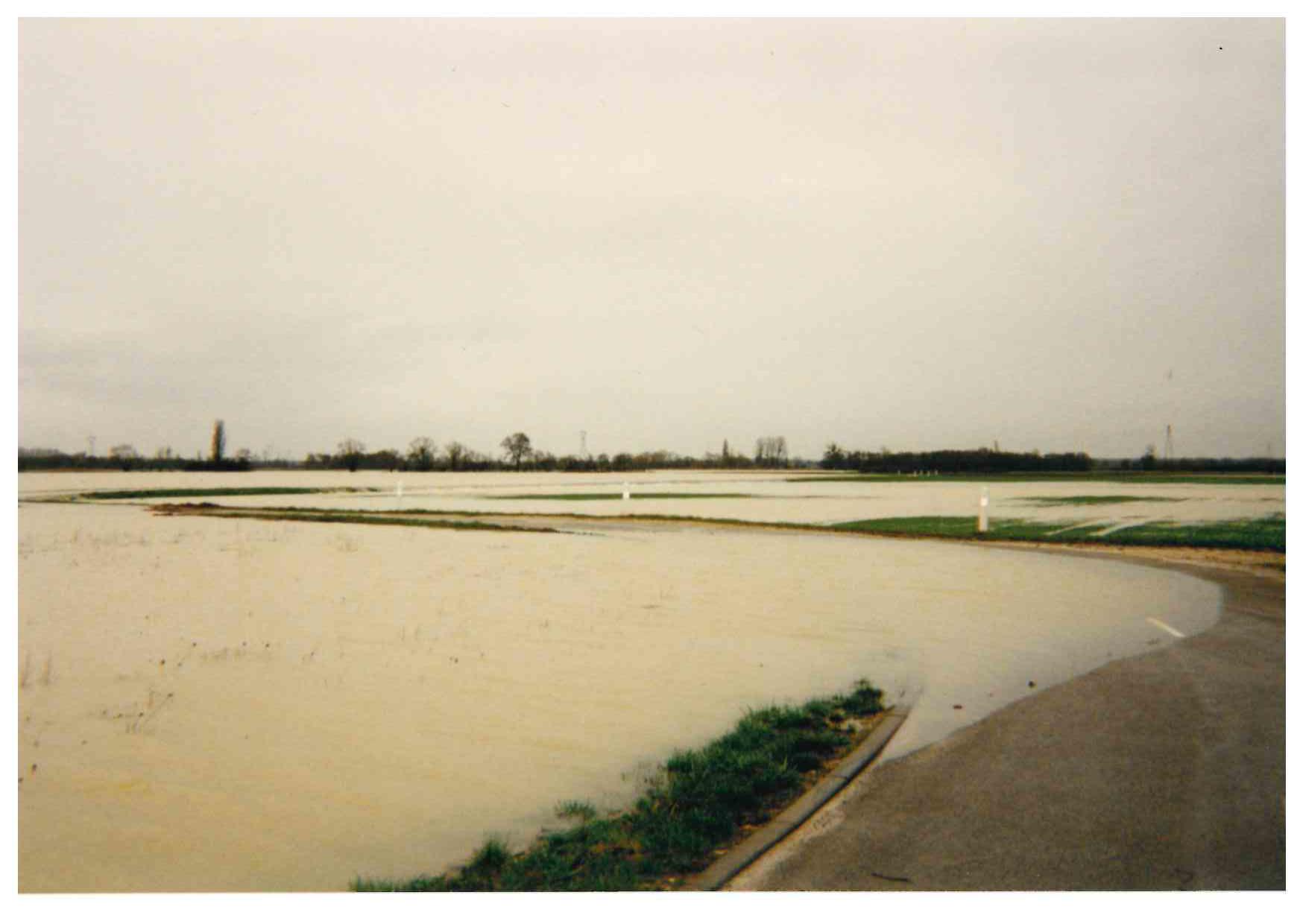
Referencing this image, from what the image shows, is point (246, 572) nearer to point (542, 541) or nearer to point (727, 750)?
point (542, 541)

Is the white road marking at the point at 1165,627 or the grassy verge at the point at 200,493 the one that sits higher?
the white road marking at the point at 1165,627

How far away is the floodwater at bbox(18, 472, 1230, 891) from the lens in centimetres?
475

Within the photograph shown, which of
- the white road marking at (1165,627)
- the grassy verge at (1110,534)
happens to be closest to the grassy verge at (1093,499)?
the grassy verge at (1110,534)

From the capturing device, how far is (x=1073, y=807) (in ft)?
15.6

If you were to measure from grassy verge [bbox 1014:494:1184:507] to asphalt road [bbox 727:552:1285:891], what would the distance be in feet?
95.1

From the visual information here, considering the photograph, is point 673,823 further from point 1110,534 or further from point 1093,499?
point 1093,499

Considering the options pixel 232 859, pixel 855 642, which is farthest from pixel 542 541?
pixel 232 859

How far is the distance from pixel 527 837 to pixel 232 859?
1.43m

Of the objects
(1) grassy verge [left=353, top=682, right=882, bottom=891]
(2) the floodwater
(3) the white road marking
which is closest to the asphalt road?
(1) grassy verge [left=353, top=682, right=882, bottom=891]

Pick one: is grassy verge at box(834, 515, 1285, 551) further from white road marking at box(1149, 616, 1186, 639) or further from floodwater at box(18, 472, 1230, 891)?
white road marking at box(1149, 616, 1186, 639)

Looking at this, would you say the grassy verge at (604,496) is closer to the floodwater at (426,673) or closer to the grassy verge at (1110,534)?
the grassy verge at (1110,534)

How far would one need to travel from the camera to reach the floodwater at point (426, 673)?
4750 mm

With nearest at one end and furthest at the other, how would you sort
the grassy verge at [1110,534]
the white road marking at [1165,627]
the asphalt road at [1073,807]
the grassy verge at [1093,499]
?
the asphalt road at [1073,807]
the white road marking at [1165,627]
the grassy verge at [1110,534]
the grassy verge at [1093,499]

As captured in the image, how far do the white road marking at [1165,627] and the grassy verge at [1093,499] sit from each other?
80.2 ft
